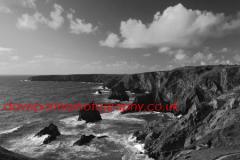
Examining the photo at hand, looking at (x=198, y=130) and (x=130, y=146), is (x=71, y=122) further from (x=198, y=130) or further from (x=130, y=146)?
(x=198, y=130)

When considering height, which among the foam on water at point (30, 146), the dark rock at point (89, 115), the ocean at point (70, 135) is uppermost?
the dark rock at point (89, 115)

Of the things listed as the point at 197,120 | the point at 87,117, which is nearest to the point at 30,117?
the point at 87,117

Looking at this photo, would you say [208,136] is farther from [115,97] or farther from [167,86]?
[115,97]

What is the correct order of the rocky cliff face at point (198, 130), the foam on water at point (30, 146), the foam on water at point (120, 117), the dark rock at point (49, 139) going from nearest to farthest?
the rocky cliff face at point (198, 130) < the foam on water at point (30, 146) < the dark rock at point (49, 139) < the foam on water at point (120, 117)

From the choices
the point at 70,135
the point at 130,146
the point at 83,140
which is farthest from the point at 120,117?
the point at 130,146

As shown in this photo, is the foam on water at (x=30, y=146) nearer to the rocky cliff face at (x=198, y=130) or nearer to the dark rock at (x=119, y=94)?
the rocky cliff face at (x=198, y=130)

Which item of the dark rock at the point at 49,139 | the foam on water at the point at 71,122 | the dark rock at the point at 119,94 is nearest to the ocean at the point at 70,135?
the foam on water at the point at 71,122

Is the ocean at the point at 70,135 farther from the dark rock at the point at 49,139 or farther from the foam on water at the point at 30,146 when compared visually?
the dark rock at the point at 49,139

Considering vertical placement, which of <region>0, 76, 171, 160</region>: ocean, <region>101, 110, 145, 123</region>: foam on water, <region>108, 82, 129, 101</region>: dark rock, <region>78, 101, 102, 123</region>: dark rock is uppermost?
<region>108, 82, 129, 101</region>: dark rock

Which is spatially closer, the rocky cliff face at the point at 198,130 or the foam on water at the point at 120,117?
the rocky cliff face at the point at 198,130

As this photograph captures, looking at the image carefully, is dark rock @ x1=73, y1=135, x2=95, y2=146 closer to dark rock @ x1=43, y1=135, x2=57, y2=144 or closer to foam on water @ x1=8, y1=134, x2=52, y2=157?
foam on water @ x1=8, y1=134, x2=52, y2=157

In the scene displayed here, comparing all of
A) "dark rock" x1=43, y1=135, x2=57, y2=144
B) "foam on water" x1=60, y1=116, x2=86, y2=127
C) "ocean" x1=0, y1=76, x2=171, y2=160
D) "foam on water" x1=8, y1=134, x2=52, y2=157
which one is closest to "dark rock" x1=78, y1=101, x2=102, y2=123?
"foam on water" x1=60, y1=116, x2=86, y2=127

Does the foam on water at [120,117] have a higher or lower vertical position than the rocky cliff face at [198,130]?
lower

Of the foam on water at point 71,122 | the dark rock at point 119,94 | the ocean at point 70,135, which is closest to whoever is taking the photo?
the ocean at point 70,135
